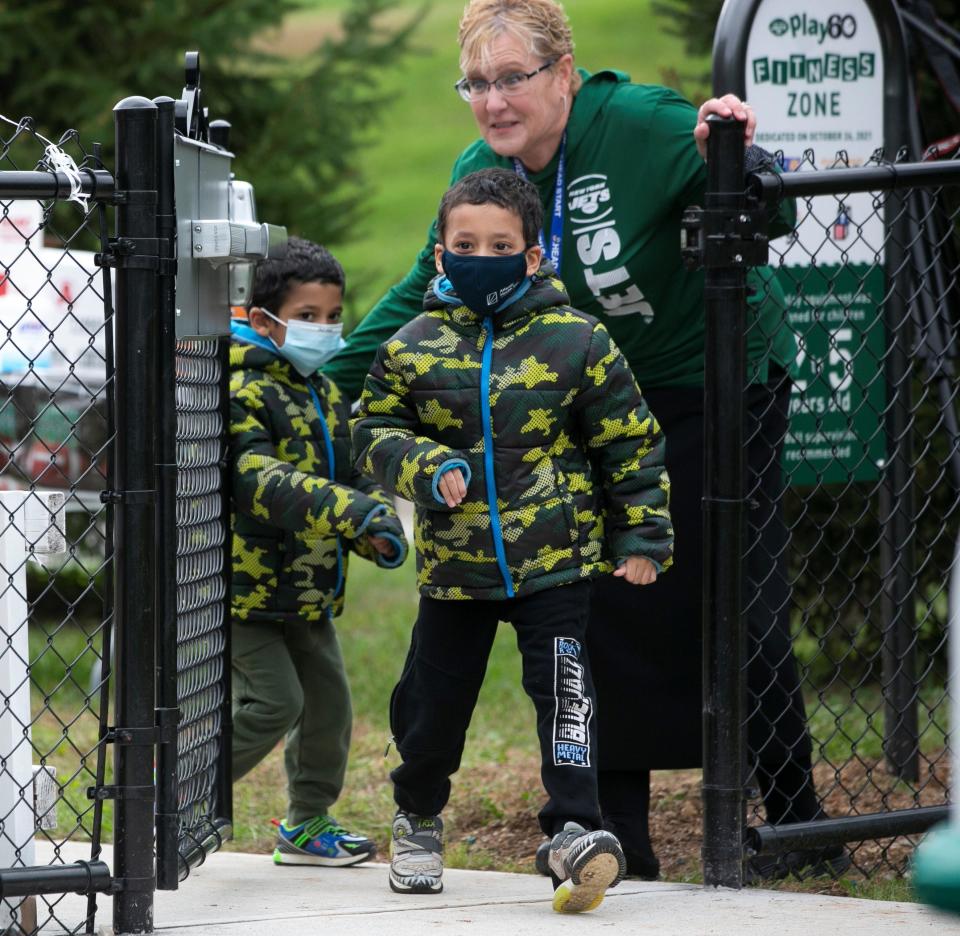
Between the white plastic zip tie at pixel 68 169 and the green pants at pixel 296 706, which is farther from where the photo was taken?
the green pants at pixel 296 706

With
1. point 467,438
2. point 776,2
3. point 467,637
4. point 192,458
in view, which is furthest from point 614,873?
point 776,2

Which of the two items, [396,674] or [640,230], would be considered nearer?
[640,230]

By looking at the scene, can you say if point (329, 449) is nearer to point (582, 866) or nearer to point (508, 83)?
point (508, 83)

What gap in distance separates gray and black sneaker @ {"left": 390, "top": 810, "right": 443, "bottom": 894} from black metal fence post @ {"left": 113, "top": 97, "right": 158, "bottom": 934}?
683mm

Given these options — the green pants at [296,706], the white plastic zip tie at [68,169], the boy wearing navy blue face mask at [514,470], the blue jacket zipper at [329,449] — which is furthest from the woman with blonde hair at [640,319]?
the white plastic zip tie at [68,169]

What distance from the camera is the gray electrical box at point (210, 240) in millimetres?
3404

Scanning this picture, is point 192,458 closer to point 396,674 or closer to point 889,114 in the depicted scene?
point 889,114

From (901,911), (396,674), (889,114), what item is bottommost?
(396,674)

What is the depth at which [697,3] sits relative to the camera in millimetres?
6672

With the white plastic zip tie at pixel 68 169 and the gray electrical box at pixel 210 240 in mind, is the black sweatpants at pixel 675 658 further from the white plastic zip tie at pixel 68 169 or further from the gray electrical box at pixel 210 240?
the white plastic zip tie at pixel 68 169

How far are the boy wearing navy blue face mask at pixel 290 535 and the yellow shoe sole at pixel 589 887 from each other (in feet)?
3.10

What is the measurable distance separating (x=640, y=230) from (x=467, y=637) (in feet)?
3.64

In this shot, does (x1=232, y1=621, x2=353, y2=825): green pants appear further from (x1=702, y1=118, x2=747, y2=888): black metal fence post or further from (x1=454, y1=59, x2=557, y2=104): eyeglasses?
(x1=454, y1=59, x2=557, y2=104): eyeglasses

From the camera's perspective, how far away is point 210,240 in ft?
11.4
